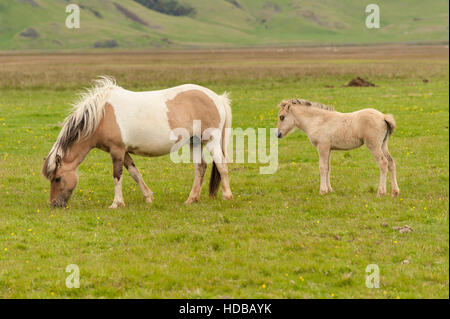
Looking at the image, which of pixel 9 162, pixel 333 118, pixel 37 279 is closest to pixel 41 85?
pixel 9 162

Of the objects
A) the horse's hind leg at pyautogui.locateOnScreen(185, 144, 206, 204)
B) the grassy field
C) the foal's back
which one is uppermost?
the foal's back

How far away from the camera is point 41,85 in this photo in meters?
39.9

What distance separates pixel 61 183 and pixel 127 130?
1.87 metres

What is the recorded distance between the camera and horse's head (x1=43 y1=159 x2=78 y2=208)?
37.2 feet

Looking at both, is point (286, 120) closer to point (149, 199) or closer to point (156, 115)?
point (156, 115)

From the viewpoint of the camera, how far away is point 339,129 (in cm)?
1223

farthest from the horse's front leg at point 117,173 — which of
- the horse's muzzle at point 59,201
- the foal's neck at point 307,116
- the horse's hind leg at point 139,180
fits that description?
the foal's neck at point 307,116

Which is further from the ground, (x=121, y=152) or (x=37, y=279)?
(x=121, y=152)

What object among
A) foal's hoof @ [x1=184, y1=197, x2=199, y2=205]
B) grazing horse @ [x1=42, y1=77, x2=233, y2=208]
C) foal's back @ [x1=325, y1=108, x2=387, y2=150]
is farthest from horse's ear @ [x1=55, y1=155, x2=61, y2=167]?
foal's back @ [x1=325, y1=108, x2=387, y2=150]

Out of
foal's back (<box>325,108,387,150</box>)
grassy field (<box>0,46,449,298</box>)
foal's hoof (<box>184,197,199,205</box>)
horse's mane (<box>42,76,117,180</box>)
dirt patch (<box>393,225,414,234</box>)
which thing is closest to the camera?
grassy field (<box>0,46,449,298</box>)

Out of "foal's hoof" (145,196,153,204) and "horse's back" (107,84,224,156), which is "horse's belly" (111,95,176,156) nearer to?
"horse's back" (107,84,224,156)

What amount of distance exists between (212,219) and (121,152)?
2703mm

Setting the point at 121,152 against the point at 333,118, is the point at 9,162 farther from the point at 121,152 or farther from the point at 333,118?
the point at 333,118
